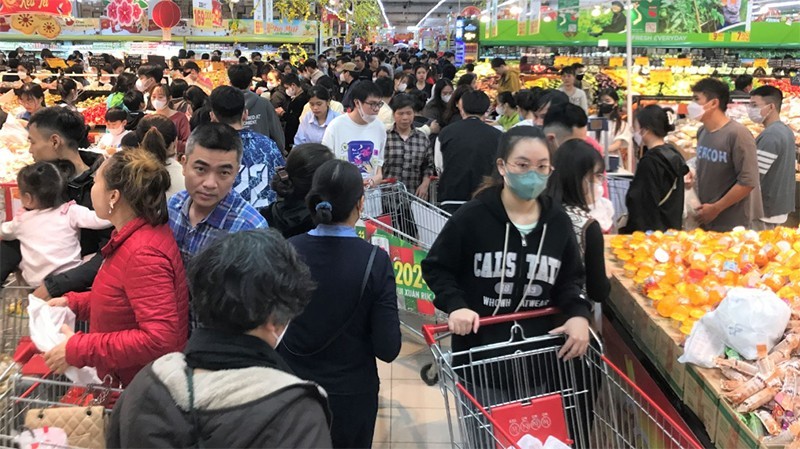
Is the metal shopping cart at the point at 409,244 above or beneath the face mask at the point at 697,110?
beneath

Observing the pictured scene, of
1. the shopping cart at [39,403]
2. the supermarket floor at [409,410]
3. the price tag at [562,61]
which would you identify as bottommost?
the supermarket floor at [409,410]

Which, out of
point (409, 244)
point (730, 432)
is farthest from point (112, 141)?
point (730, 432)

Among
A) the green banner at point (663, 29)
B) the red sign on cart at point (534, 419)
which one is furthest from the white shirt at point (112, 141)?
the green banner at point (663, 29)

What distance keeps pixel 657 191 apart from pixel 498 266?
7.19ft

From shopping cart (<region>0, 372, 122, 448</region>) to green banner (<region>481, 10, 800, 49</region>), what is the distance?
12.2 meters

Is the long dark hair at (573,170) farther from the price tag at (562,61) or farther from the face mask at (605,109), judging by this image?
the price tag at (562,61)

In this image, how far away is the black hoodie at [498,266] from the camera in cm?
259

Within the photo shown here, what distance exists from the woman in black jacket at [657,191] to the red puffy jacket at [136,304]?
3121 millimetres

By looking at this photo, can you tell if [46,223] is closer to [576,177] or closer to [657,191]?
[576,177]

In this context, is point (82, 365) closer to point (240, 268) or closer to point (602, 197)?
point (240, 268)

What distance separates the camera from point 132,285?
84.7 inches

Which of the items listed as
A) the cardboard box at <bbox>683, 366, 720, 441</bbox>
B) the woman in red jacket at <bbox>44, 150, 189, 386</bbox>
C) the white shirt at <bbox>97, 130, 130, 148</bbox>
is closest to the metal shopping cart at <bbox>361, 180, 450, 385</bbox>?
the cardboard box at <bbox>683, 366, 720, 441</bbox>

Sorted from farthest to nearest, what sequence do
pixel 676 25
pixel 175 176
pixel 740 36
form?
pixel 740 36, pixel 676 25, pixel 175 176

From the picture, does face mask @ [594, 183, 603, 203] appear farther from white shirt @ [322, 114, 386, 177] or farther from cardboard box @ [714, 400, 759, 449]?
white shirt @ [322, 114, 386, 177]
